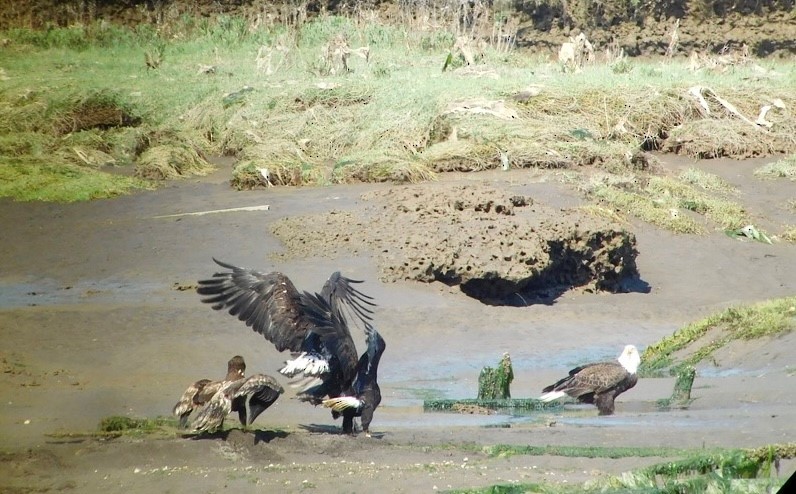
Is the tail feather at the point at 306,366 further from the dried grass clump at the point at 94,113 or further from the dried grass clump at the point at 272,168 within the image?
the dried grass clump at the point at 272,168

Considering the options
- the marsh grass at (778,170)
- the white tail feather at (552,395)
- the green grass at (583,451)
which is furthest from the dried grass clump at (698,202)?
the green grass at (583,451)

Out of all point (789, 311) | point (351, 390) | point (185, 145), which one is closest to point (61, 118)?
point (185, 145)

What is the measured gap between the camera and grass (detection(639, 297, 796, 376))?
9.73m

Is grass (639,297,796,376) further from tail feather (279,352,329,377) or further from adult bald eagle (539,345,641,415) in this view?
tail feather (279,352,329,377)

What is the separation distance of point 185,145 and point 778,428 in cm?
991

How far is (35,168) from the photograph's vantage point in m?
10.9

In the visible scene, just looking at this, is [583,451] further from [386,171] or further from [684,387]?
[386,171]

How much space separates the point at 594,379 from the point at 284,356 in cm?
272

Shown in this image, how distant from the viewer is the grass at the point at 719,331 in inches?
383

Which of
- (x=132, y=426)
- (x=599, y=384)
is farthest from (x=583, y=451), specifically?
(x=132, y=426)

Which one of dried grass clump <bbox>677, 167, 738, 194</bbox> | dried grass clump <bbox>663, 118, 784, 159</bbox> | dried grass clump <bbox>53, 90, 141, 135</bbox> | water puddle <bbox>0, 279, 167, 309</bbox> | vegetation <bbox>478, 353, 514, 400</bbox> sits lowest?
dried grass clump <bbox>677, 167, 738, 194</bbox>

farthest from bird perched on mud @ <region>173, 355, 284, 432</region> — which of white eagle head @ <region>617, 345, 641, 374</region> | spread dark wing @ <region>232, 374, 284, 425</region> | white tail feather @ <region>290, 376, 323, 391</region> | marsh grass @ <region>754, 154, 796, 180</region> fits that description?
marsh grass @ <region>754, 154, 796, 180</region>

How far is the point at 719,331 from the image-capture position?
33.3 feet

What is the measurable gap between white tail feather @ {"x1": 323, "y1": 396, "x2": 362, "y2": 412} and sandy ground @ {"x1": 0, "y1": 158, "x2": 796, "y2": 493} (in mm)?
205
